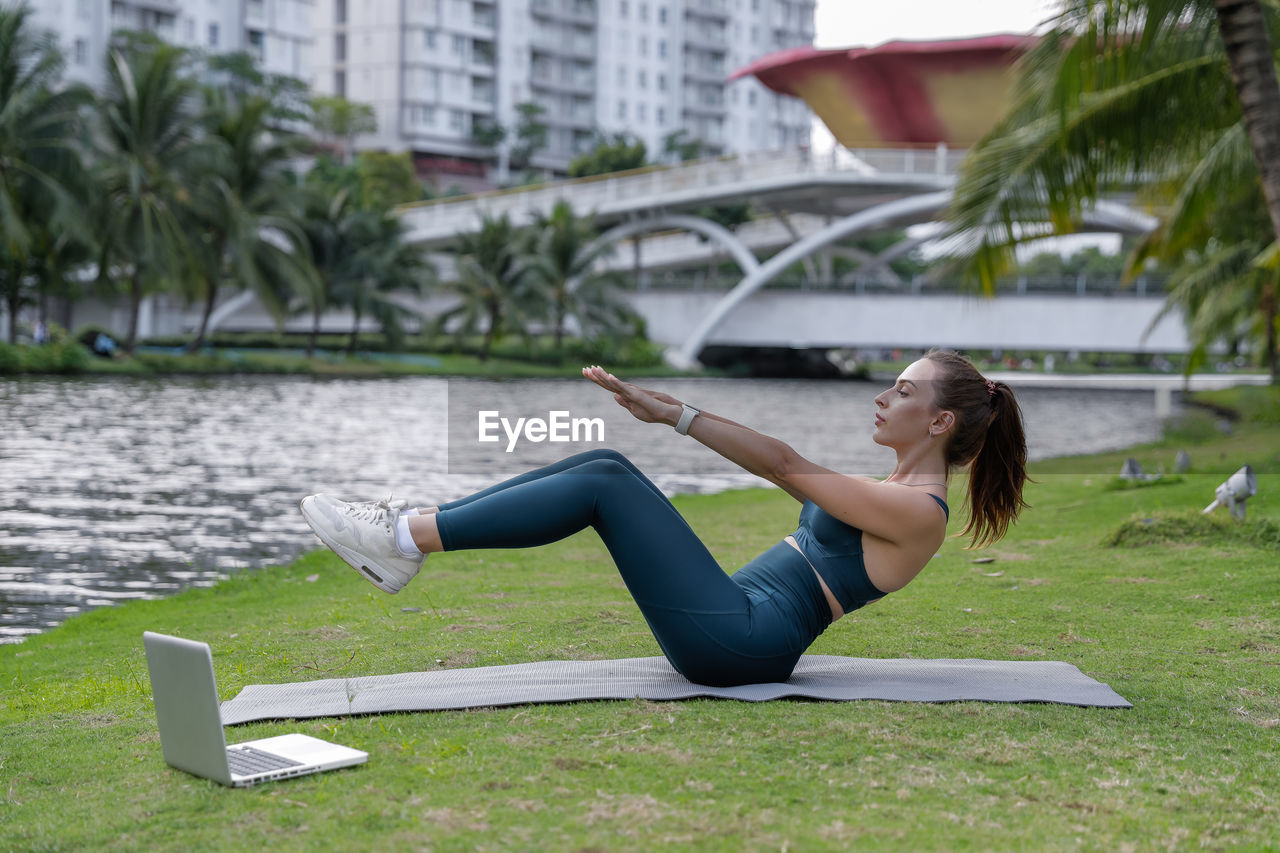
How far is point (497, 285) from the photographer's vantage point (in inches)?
1485

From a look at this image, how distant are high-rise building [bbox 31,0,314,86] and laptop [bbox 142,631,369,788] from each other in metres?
56.1

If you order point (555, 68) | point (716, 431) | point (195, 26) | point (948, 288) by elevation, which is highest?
point (555, 68)

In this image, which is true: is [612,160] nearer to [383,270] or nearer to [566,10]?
[566,10]

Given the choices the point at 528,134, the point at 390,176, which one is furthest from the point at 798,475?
the point at 528,134

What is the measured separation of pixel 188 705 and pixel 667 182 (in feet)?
137

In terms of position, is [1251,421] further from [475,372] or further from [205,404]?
[475,372]

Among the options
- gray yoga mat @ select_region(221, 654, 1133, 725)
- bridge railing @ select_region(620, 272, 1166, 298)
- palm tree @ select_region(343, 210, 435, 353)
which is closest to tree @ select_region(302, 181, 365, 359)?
palm tree @ select_region(343, 210, 435, 353)

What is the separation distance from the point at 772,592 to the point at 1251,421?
59.7ft

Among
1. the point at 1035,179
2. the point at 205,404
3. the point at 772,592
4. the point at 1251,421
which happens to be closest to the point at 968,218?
the point at 1035,179

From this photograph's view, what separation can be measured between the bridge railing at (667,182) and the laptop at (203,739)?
121ft

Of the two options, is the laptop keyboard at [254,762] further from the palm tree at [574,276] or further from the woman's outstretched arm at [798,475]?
the palm tree at [574,276]

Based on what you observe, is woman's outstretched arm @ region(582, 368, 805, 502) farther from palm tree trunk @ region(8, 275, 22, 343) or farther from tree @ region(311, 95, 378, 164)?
tree @ region(311, 95, 378, 164)

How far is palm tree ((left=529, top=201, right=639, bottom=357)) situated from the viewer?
37.6 metres

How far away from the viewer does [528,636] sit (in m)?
4.78
